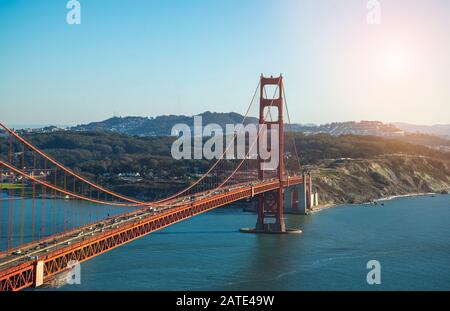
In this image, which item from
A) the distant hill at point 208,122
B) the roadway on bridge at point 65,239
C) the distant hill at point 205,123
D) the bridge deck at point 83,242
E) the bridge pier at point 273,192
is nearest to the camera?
the bridge deck at point 83,242

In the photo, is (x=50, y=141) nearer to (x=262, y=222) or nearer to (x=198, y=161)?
(x=198, y=161)

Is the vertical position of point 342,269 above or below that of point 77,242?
below

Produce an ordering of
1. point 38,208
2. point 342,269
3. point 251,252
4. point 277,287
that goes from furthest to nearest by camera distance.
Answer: point 38,208 < point 251,252 < point 342,269 < point 277,287

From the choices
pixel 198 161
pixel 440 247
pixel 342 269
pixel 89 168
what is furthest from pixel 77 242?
pixel 89 168

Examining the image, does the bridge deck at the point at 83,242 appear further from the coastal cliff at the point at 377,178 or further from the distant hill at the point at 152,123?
the distant hill at the point at 152,123

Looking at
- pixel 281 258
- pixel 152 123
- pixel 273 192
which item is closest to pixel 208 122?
pixel 152 123

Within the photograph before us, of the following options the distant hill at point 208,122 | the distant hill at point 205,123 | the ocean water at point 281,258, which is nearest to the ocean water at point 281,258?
the ocean water at point 281,258

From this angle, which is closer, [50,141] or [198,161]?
[198,161]

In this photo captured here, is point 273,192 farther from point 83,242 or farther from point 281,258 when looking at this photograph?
point 83,242
